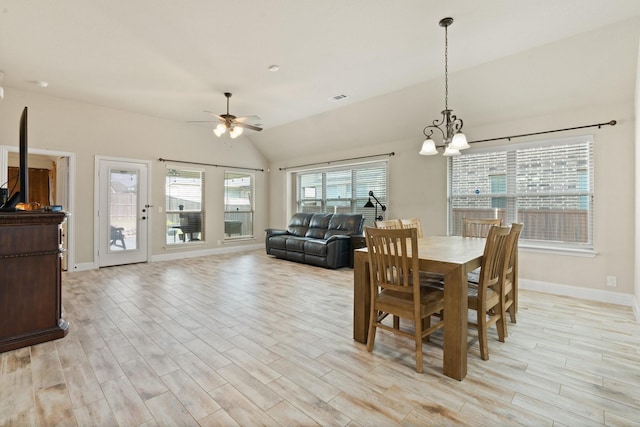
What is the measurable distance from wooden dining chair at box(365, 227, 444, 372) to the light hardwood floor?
25cm

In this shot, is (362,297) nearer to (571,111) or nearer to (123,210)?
(571,111)

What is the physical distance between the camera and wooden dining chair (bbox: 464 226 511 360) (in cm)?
229

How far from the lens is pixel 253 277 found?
500 centimetres

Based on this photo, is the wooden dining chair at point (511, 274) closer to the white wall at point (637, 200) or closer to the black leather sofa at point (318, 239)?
the white wall at point (637, 200)

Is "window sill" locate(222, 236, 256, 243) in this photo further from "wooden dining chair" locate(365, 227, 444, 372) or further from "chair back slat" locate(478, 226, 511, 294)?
"chair back slat" locate(478, 226, 511, 294)

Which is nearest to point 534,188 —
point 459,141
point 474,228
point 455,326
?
point 474,228

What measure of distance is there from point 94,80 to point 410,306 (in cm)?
532

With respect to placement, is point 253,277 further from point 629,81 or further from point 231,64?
point 629,81

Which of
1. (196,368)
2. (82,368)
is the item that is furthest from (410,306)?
(82,368)

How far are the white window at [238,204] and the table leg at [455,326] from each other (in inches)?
258

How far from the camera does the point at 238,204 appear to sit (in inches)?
318

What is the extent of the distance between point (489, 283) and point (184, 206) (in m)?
6.47

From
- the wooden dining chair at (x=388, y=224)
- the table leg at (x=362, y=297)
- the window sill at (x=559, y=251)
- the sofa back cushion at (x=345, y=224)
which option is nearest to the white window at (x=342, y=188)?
the sofa back cushion at (x=345, y=224)

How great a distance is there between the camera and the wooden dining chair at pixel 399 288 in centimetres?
214
